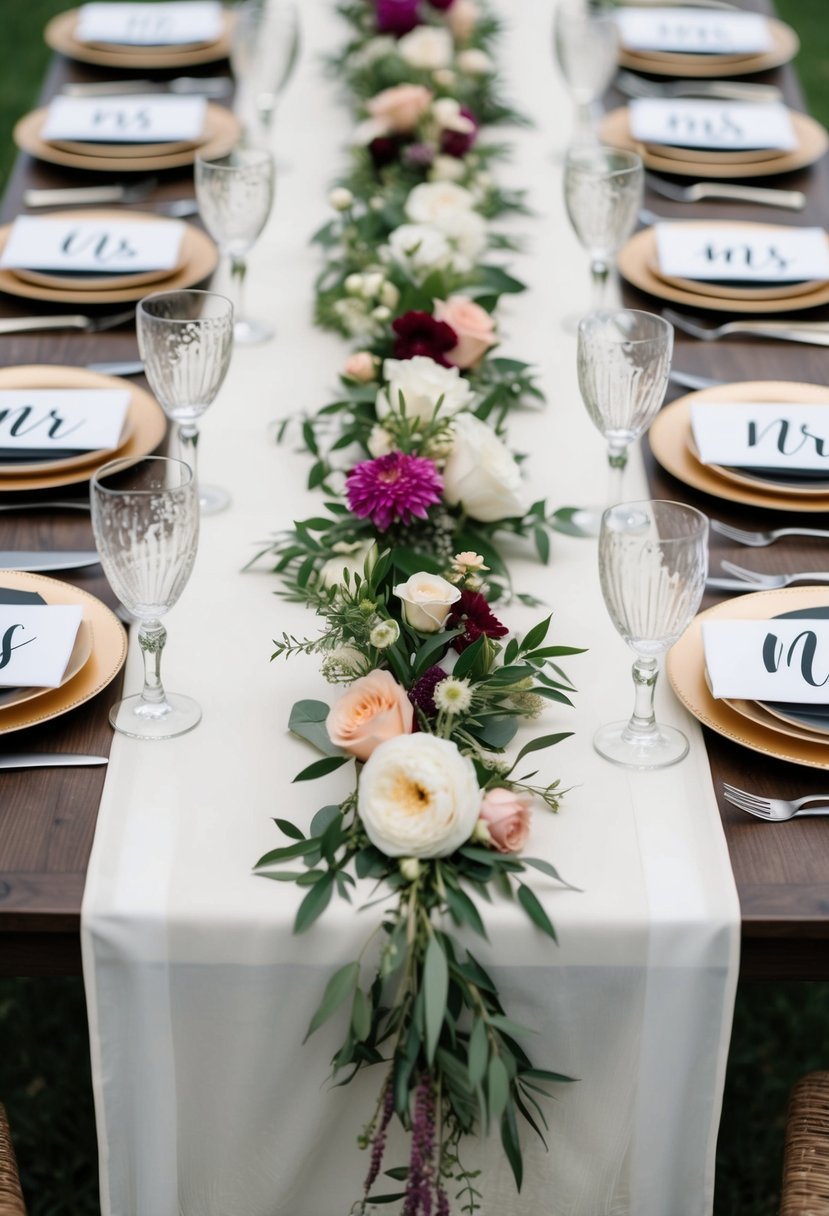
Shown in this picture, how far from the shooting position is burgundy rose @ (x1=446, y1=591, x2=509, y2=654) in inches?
48.7

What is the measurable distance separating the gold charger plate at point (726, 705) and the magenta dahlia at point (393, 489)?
28 cm

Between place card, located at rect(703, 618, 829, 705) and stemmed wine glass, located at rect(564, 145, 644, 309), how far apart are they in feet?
2.29

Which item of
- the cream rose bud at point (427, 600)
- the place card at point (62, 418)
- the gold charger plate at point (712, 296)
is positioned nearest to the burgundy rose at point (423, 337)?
the place card at point (62, 418)

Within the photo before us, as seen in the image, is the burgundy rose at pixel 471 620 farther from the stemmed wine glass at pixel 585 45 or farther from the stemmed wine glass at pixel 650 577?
the stemmed wine glass at pixel 585 45

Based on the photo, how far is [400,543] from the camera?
4.92 feet

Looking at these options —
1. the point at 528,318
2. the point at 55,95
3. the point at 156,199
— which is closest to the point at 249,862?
the point at 528,318

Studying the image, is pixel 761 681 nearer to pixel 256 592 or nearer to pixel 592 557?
pixel 592 557

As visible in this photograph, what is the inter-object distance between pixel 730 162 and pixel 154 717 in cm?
153

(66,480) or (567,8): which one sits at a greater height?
(567,8)

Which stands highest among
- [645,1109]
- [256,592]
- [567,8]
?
[567,8]

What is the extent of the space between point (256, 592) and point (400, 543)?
0.15 metres

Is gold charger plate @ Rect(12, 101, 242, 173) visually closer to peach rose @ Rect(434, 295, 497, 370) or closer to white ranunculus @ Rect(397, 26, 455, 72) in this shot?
white ranunculus @ Rect(397, 26, 455, 72)

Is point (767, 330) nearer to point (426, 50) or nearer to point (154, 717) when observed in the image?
point (426, 50)

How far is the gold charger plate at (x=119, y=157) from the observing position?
2.35 meters
